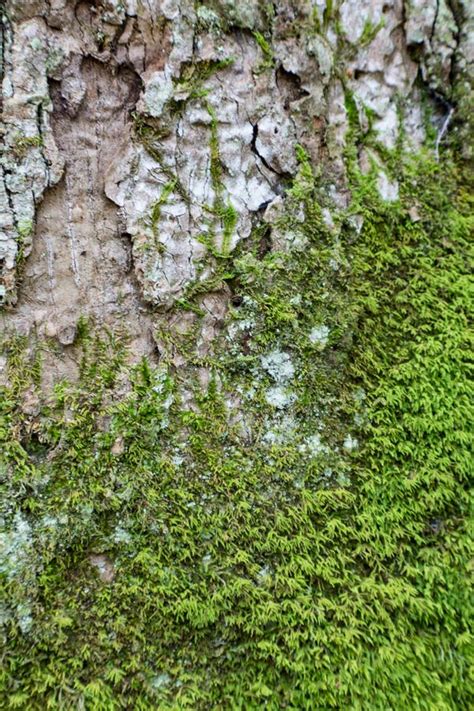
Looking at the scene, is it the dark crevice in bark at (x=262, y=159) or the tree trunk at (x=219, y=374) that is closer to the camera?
the tree trunk at (x=219, y=374)

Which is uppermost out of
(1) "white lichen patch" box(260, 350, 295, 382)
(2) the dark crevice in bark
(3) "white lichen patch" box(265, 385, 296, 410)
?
(2) the dark crevice in bark

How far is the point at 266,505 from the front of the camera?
1352 mm

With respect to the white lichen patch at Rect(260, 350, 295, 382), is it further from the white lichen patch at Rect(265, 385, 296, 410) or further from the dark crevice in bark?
the dark crevice in bark

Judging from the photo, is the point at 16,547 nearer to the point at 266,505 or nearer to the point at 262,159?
the point at 266,505

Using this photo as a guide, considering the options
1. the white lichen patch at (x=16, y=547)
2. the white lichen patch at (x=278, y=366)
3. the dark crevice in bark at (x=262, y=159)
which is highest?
the dark crevice in bark at (x=262, y=159)

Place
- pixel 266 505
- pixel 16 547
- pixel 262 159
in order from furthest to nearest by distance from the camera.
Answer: pixel 262 159, pixel 266 505, pixel 16 547

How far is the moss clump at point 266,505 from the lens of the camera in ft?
4.09

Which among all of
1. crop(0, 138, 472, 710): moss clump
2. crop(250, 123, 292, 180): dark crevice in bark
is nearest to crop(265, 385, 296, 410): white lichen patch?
crop(0, 138, 472, 710): moss clump

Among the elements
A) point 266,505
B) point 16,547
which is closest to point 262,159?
point 266,505

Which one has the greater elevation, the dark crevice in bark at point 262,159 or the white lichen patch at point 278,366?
the dark crevice in bark at point 262,159

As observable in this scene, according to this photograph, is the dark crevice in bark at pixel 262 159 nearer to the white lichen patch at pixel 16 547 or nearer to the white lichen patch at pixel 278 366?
the white lichen patch at pixel 278 366

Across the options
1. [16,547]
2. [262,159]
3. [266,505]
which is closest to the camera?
[16,547]

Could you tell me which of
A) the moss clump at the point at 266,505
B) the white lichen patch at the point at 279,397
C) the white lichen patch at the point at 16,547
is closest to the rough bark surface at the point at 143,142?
the moss clump at the point at 266,505

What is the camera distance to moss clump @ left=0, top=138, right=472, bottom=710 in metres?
1.25
